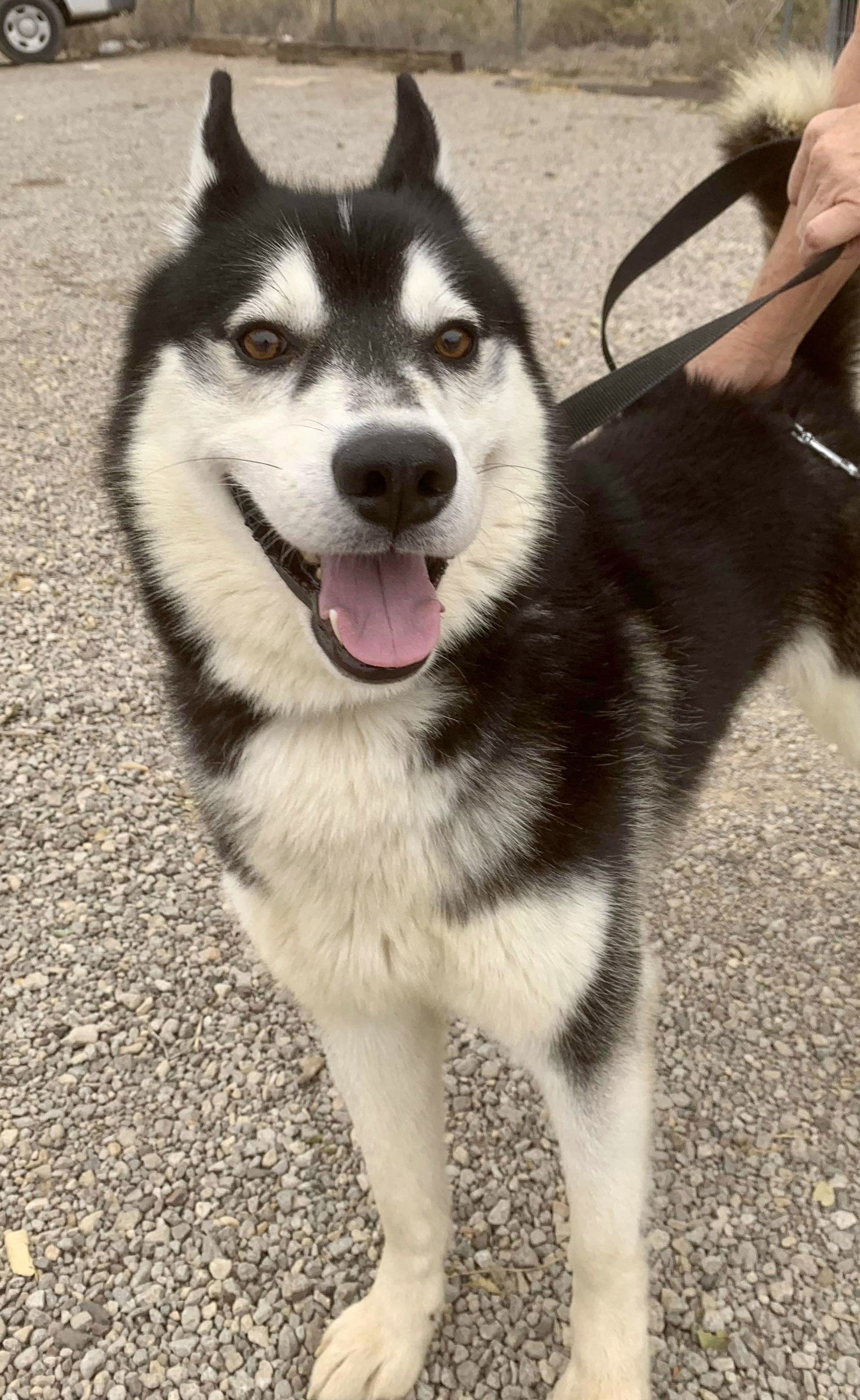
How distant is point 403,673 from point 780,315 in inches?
62.9

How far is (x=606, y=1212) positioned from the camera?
185cm

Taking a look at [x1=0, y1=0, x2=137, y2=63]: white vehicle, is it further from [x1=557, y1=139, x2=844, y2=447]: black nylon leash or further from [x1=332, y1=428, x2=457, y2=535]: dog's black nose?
[x1=332, y1=428, x2=457, y2=535]: dog's black nose

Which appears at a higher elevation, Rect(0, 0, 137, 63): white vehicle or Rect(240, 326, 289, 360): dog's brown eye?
Rect(0, 0, 137, 63): white vehicle

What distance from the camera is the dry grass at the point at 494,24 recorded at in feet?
47.5

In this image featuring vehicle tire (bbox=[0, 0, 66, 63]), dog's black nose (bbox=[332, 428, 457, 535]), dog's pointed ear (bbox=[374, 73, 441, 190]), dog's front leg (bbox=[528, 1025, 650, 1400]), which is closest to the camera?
dog's black nose (bbox=[332, 428, 457, 535])

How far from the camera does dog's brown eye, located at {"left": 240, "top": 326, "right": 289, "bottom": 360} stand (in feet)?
5.46

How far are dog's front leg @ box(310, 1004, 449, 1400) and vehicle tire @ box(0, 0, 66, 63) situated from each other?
18.0 metres

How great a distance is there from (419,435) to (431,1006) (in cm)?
105

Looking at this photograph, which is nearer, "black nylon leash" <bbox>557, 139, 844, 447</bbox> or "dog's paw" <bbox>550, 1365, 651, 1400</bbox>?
"dog's paw" <bbox>550, 1365, 651, 1400</bbox>

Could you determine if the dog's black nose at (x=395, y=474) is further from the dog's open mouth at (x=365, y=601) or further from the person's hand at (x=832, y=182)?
the person's hand at (x=832, y=182)

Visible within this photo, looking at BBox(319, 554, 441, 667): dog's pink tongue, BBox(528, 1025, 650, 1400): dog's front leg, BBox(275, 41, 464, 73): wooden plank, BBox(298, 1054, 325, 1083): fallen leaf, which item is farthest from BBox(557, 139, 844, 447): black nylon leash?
BBox(275, 41, 464, 73): wooden plank

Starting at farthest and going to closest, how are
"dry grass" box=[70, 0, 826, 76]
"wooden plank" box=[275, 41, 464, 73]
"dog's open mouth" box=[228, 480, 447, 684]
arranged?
"wooden plank" box=[275, 41, 464, 73] → "dry grass" box=[70, 0, 826, 76] → "dog's open mouth" box=[228, 480, 447, 684]

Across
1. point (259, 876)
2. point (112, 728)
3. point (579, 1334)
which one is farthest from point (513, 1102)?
point (112, 728)

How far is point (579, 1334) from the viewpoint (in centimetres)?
198
